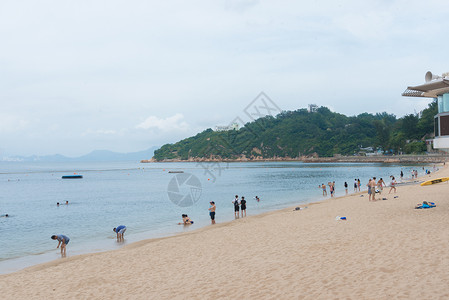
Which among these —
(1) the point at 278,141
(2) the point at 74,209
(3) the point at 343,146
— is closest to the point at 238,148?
(1) the point at 278,141

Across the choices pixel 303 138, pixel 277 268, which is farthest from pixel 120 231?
pixel 303 138

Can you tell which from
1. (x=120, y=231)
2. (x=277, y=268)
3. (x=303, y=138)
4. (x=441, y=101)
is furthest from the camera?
(x=303, y=138)

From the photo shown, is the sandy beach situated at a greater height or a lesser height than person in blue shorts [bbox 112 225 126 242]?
greater

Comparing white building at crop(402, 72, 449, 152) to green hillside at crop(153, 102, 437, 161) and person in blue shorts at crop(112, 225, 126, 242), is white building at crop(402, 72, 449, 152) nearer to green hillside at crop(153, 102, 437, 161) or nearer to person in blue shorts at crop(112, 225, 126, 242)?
person in blue shorts at crop(112, 225, 126, 242)

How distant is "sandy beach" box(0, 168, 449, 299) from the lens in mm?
6746

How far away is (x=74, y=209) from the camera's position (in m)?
31.4

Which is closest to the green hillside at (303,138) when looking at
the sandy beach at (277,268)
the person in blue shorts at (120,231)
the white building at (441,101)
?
the person in blue shorts at (120,231)

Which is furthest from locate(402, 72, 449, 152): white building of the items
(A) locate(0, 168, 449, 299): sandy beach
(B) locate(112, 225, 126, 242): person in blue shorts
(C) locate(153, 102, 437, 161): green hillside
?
(C) locate(153, 102, 437, 161): green hillside

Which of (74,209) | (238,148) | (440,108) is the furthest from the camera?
(238,148)

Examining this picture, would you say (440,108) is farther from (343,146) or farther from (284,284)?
(343,146)

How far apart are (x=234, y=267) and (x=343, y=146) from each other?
15126cm

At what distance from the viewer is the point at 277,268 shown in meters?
8.34

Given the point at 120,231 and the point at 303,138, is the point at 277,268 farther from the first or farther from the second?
the point at 303,138

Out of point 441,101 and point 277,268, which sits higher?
point 441,101
